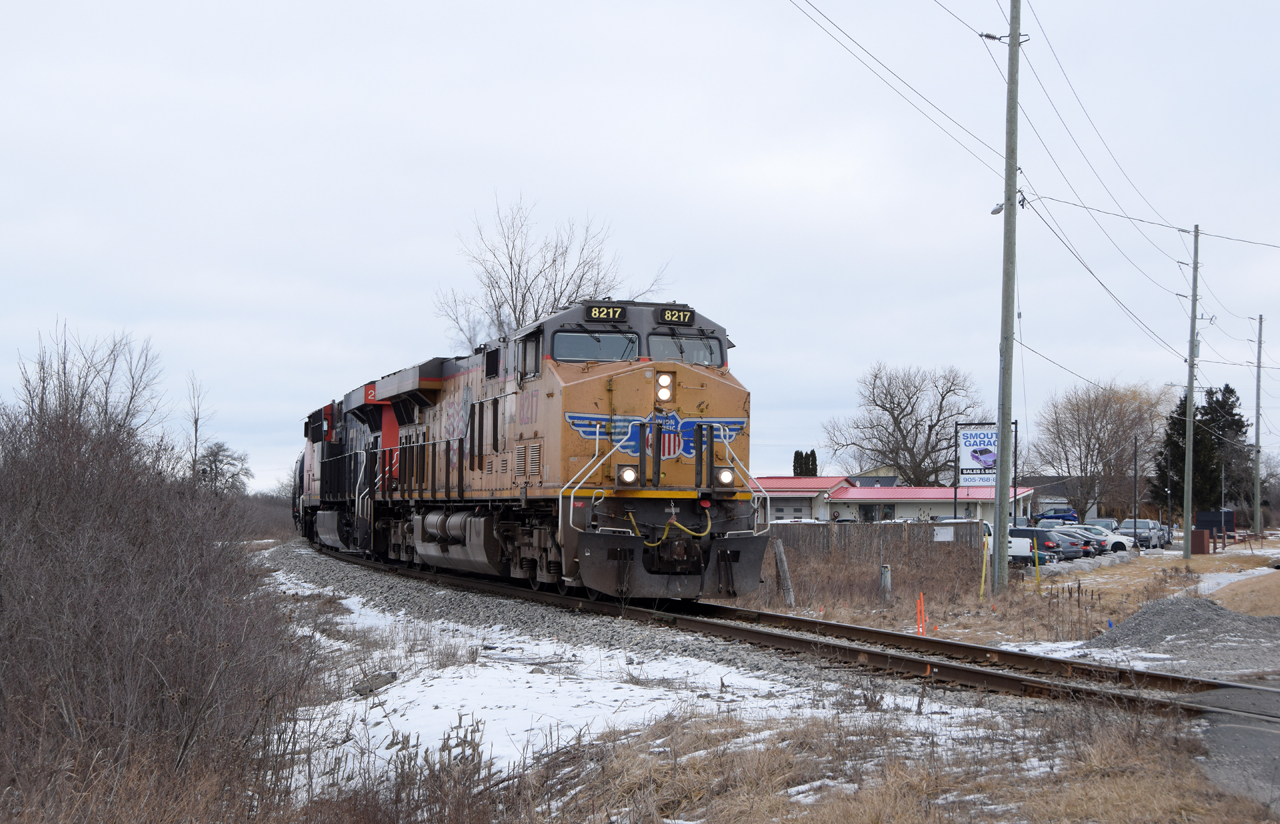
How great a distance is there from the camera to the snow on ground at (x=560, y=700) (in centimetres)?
714

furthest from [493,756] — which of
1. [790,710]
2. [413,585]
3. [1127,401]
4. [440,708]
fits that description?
[1127,401]

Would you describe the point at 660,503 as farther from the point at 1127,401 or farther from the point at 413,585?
the point at 1127,401

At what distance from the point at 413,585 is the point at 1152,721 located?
14.9 m

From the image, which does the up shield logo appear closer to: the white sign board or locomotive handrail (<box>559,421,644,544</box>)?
locomotive handrail (<box>559,421,644,544</box>)

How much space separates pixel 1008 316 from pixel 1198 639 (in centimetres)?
780

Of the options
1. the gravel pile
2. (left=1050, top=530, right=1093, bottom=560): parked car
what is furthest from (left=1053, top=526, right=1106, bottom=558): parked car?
the gravel pile

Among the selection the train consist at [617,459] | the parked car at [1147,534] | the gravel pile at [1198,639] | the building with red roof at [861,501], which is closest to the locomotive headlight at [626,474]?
the train consist at [617,459]

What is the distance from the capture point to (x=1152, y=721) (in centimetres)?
632

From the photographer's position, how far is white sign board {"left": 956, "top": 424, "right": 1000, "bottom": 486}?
2278cm

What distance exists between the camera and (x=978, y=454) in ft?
75.6

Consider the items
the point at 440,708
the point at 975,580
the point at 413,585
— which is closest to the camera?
the point at 440,708

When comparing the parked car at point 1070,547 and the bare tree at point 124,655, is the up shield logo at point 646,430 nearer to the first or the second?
the bare tree at point 124,655

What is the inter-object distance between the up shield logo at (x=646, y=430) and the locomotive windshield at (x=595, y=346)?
1028 mm

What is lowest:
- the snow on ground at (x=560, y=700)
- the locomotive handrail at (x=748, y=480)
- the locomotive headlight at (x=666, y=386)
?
the snow on ground at (x=560, y=700)
